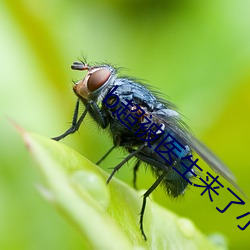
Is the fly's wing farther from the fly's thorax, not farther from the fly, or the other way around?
the fly's thorax

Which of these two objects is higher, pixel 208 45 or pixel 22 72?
pixel 208 45

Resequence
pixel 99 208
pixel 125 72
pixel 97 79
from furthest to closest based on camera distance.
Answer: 1. pixel 125 72
2. pixel 97 79
3. pixel 99 208

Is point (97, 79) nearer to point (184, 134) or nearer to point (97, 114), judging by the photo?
point (97, 114)

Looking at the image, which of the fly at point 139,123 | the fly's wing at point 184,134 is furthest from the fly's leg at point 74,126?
the fly's wing at point 184,134

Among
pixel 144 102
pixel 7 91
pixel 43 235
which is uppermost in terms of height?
pixel 144 102

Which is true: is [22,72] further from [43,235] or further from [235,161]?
[235,161]

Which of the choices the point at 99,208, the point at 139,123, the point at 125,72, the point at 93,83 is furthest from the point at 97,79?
the point at 125,72

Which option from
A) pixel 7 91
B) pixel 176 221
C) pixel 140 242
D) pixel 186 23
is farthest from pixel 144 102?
pixel 186 23
